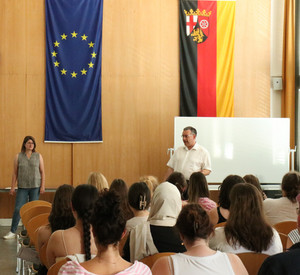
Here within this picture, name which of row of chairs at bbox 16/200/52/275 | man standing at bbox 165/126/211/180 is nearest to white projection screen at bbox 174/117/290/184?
man standing at bbox 165/126/211/180

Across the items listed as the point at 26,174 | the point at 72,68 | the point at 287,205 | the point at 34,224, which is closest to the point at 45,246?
the point at 34,224

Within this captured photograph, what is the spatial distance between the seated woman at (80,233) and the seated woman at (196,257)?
622 millimetres

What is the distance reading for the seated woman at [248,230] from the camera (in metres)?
3.17

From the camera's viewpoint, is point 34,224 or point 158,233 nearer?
point 158,233

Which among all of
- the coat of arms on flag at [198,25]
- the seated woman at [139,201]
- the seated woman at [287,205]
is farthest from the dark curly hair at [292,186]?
the coat of arms on flag at [198,25]

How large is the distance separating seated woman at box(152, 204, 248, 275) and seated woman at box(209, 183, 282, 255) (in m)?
0.70

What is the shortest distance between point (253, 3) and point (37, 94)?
453 centimetres

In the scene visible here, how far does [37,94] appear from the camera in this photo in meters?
9.18

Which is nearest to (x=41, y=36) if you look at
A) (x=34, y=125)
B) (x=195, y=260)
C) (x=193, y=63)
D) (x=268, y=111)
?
(x=34, y=125)

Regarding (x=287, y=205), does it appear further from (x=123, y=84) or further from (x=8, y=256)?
(x=123, y=84)

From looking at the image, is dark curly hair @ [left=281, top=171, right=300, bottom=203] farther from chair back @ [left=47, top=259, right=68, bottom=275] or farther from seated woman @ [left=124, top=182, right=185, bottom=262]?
chair back @ [left=47, top=259, right=68, bottom=275]

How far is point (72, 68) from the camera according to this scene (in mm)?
9164

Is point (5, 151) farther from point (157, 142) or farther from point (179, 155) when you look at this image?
point (179, 155)

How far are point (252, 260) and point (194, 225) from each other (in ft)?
2.84
